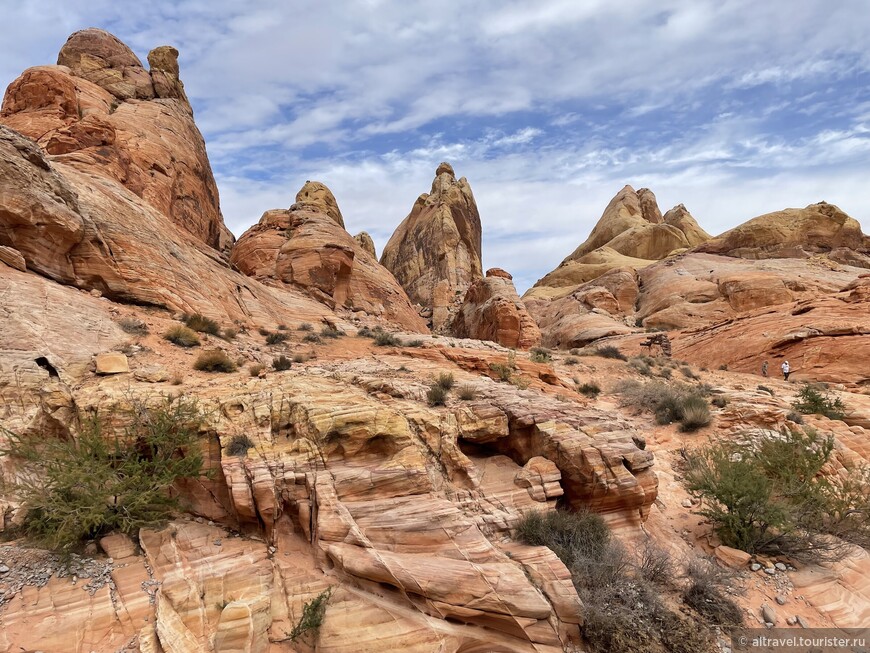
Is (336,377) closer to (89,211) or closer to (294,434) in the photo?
(294,434)

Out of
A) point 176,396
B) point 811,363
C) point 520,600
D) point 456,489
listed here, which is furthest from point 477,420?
point 811,363

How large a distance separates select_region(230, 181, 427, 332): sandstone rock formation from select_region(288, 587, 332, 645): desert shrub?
22.3 meters

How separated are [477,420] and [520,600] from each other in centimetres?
341

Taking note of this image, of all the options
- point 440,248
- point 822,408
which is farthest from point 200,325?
point 440,248

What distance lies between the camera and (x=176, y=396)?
7434 mm

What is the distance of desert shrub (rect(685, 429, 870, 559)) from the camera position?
6.61 metres

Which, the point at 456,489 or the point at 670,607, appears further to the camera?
the point at 456,489

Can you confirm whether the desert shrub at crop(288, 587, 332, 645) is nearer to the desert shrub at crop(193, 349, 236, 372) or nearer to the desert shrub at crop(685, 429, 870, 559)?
the desert shrub at crop(685, 429, 870, 559)

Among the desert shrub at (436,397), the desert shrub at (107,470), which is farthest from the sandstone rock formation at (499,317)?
the desert shrub at (107,470)

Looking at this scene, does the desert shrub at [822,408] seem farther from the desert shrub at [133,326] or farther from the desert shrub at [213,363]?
the desert shrub at [133,326]

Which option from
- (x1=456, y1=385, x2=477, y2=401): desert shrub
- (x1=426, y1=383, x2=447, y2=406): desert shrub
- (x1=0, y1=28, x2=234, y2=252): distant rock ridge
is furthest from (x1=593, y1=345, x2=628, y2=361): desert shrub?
(x1=0, y1=28, x2=234, y2=252): distant rock ridge

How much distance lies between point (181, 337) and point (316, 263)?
49.9 feet

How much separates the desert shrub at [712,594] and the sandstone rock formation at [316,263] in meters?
23.4

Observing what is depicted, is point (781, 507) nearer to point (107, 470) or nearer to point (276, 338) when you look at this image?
point (107, 470)
